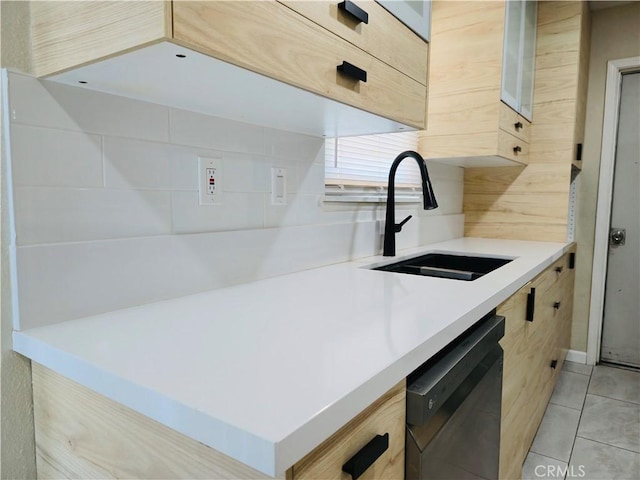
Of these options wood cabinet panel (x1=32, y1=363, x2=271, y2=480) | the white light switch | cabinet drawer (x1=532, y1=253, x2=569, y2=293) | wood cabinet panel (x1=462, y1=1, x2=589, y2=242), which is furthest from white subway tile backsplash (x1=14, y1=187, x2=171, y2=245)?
wood cabinet panel (x1=462, y1=1, x2=589, y2=242)

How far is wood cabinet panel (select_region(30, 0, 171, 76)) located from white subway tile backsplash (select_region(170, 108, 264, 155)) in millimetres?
269

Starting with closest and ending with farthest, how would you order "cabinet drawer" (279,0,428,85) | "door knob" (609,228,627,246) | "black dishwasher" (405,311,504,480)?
"black dishwasher" (405,311,504,480) → "cabinet drawer" (279,0,428,85) → "door knob" (609,228,627,246)

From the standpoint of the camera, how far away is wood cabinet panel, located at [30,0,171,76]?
0.55m

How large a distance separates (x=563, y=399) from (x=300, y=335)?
223 cm

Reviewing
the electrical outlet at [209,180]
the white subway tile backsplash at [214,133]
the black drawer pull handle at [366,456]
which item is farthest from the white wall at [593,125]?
the black drawer pull handle at [366,456]

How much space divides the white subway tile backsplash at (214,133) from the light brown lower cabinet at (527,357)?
2.60ft

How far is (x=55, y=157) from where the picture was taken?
75 centimetres

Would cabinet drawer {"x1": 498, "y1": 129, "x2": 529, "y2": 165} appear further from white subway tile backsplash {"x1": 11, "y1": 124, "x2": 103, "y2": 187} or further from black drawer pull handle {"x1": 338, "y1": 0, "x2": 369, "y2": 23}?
white subway tile backsplash {"x1": 11, "y1": 124, "x2": 103, "y2": 187}

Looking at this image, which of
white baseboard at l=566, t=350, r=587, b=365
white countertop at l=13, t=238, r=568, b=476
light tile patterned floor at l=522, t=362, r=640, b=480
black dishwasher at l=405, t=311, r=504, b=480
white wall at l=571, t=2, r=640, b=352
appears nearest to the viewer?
white countertop at l=13, t=238, r=568, b=476

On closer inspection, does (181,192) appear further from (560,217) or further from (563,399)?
(563,399)

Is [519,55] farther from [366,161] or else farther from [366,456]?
[366,456]

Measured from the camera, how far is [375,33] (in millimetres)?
1005

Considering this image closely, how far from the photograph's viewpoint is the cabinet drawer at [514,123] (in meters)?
1.91

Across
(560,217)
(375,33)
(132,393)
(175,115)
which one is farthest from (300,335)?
(560,217)
